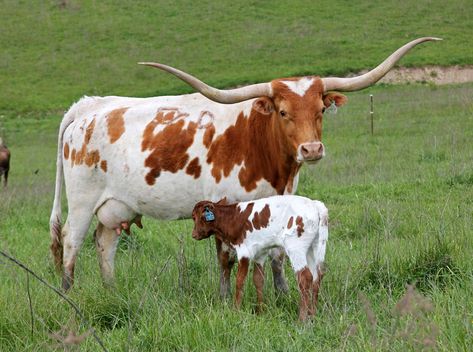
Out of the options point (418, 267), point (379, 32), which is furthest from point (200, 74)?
point (418, 267)

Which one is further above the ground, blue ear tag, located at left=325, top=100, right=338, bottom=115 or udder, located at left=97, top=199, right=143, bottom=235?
blue ear tag, located at left=325, top=100, right=338, bottom=115

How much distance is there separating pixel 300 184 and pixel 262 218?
669 cm

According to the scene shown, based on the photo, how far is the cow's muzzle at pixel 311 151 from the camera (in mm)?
5852

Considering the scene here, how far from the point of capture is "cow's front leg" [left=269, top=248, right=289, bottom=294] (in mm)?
6328

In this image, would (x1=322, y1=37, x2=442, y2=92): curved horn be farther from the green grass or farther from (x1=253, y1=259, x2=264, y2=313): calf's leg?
(x1=253, y1=259, x2=264, y2=313): calf's leg

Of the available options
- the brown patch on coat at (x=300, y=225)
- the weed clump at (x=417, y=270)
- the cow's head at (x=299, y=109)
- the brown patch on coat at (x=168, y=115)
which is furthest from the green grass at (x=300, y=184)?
the brown patch on coat at (x=168, y=115)

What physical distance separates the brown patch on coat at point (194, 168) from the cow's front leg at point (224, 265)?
23.6 inches

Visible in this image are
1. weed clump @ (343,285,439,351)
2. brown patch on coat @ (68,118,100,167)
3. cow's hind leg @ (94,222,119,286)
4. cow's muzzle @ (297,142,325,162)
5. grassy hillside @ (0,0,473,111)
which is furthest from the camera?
grassy hillside @ (0,0,473,111)

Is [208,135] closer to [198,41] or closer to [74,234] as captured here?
[74,234]

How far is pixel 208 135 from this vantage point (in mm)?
6820

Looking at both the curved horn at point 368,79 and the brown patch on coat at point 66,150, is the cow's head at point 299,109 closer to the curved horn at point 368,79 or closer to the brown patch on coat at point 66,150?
the curved horn at point 368,79

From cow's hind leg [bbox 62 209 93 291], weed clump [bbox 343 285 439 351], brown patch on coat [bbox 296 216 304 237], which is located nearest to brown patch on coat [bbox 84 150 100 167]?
cow's hind leg [bbox 62 209 93 291]

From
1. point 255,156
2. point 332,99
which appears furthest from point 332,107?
point 255,156

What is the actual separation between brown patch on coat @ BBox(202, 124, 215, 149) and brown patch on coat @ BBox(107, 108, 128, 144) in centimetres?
96
